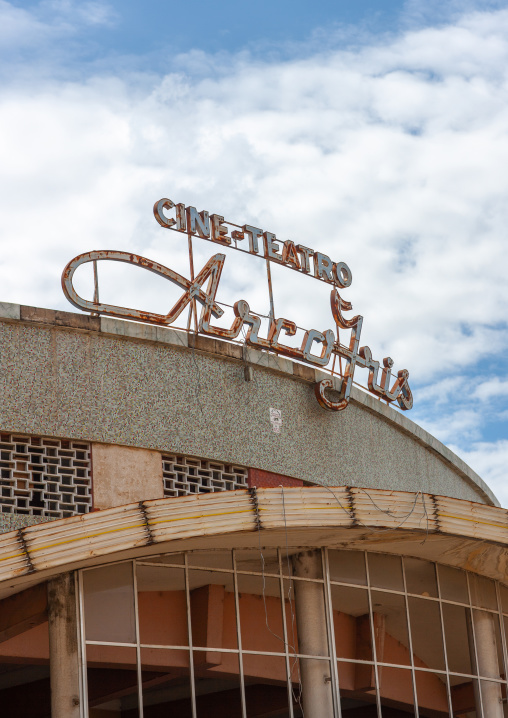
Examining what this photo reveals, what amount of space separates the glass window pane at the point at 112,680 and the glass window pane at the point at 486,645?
13.6ft

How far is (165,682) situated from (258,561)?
5407 millimetres

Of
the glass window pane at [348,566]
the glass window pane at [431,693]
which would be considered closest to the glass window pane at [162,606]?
the glass window pane at [348,566]

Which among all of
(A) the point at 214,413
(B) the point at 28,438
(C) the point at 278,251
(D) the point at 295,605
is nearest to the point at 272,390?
(A) the point at 214,413

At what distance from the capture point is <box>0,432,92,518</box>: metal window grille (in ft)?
45.7

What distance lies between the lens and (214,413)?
622 inches

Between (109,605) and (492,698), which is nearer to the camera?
(109,605)

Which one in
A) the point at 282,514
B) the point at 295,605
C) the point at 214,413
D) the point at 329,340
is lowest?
the point at 295,605

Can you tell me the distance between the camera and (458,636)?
13.8m

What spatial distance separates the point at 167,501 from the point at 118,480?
4289 millimetres

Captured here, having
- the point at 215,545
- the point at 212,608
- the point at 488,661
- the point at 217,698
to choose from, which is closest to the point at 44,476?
the point at 212,608

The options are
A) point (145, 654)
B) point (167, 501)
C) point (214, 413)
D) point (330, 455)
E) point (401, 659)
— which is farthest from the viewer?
point (330, 455)

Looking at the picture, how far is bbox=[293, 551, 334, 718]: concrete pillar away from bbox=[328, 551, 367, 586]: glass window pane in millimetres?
225

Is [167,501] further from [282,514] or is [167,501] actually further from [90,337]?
[90,337]

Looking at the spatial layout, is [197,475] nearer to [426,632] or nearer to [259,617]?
[259,617]
